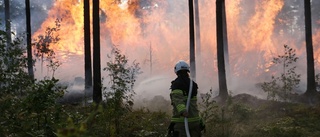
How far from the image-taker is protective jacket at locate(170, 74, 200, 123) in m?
5.36

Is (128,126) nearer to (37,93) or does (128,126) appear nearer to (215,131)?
(215,131)

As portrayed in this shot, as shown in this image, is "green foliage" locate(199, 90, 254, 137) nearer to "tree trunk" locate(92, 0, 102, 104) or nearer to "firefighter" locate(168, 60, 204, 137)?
"firefighter" locate(168, 60, 204, 137)

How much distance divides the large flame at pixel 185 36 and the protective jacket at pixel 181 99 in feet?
76.2

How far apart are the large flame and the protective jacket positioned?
2322cm

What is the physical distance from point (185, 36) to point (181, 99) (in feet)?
115

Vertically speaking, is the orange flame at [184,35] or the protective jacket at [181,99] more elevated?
the orange flame at [184,35]

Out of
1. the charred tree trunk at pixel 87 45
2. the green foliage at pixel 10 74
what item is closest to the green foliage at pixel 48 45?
the charred tree trunk at pixel 87 45

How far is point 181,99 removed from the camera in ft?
17.9

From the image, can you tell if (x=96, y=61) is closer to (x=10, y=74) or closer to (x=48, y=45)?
(x=48, y=45)

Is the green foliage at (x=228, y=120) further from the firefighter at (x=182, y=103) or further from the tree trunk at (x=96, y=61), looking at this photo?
the tree trunk at (x=96, y=61)

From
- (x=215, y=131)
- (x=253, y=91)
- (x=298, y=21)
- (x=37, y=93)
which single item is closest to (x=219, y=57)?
(x=215, y=131)

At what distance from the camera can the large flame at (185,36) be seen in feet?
101

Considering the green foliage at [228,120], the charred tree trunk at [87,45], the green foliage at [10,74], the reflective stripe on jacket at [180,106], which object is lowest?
the green foliage at [228,120]

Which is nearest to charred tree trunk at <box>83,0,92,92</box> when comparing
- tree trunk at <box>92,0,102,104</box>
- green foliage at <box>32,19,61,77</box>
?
green foliage at <box>32,19,61,77</box>
